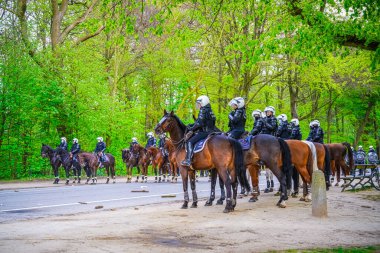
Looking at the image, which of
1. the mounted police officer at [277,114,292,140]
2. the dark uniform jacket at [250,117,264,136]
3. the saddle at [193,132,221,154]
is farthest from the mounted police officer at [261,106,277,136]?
the saddle at [193,132,221,154]

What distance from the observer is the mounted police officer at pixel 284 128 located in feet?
59.8

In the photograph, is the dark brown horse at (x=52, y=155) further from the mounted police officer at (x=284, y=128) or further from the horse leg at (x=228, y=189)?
the horse leg at (x=228, y=189)

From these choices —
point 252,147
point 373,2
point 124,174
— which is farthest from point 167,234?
point 124,174

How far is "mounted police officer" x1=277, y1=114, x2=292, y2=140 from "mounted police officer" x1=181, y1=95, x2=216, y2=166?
5.55m

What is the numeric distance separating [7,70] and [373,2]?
921 inches

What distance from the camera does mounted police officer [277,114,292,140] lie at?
59.8ft

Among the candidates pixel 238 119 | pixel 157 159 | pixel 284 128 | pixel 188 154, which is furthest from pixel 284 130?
pixel 157 159

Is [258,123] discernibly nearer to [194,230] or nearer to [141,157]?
[194,230]

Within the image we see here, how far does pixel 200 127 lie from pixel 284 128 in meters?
6.07

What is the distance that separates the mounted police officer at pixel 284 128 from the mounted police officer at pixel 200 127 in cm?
555

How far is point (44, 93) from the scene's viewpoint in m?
31.3

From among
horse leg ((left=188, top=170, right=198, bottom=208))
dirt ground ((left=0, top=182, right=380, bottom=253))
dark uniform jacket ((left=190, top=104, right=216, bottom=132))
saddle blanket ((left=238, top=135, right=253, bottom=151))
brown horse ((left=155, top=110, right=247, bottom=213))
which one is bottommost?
dirt ground ((left=0, top=182, right=380, bottom=253))

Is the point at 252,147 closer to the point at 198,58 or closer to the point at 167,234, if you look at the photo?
the point at 167,234

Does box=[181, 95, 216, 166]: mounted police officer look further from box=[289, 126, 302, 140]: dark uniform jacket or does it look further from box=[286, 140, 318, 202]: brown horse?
→ box=[289, 126, 302, 140]: dark uniform jacket
